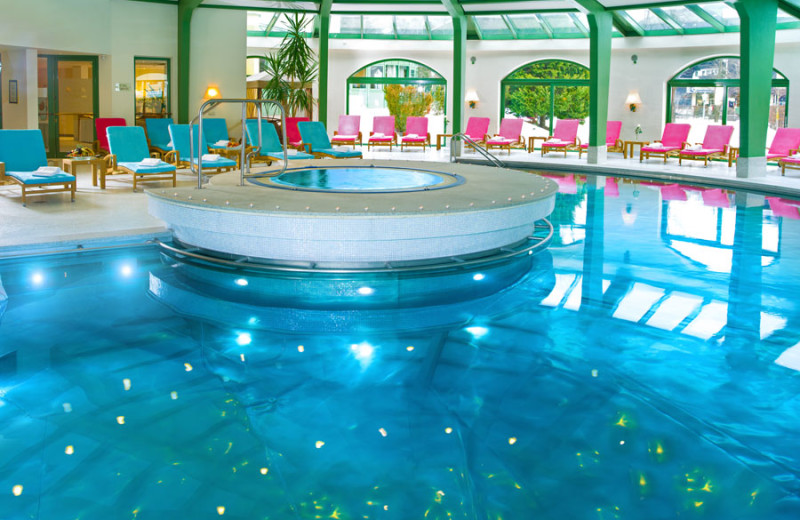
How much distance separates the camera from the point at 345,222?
5.77 meters

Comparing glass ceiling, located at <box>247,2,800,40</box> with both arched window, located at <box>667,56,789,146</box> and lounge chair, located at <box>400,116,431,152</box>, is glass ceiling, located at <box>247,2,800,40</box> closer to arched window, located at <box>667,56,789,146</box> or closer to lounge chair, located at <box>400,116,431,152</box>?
arched window, located at <box>667,56,789,146</box>

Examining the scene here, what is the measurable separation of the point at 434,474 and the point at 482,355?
56.9 inches

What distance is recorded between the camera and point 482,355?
4254 mm

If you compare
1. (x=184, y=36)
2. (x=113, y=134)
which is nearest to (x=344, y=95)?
(x=184, y=36)

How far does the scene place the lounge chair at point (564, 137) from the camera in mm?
17328

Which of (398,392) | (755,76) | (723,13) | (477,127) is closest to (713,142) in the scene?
(723,13)

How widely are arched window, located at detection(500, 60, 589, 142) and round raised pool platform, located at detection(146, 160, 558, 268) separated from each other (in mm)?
13807

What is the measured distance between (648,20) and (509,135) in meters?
4.31

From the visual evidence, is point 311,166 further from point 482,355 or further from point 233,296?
point 482,355

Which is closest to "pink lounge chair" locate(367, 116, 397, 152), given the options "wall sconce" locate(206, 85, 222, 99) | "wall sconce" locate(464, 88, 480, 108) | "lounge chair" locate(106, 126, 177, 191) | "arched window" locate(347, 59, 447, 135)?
"arched window" locate(347, 59, 447, 135)

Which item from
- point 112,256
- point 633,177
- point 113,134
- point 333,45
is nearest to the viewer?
point 112,256

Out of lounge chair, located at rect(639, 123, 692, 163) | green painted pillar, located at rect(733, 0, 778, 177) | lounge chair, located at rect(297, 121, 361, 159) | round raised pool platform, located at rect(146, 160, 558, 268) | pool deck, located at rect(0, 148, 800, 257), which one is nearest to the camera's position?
round raised pool platform, located at rect(146, 160, 558, 268)

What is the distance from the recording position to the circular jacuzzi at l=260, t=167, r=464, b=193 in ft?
23.9

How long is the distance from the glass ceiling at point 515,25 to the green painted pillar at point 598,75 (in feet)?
7.74
